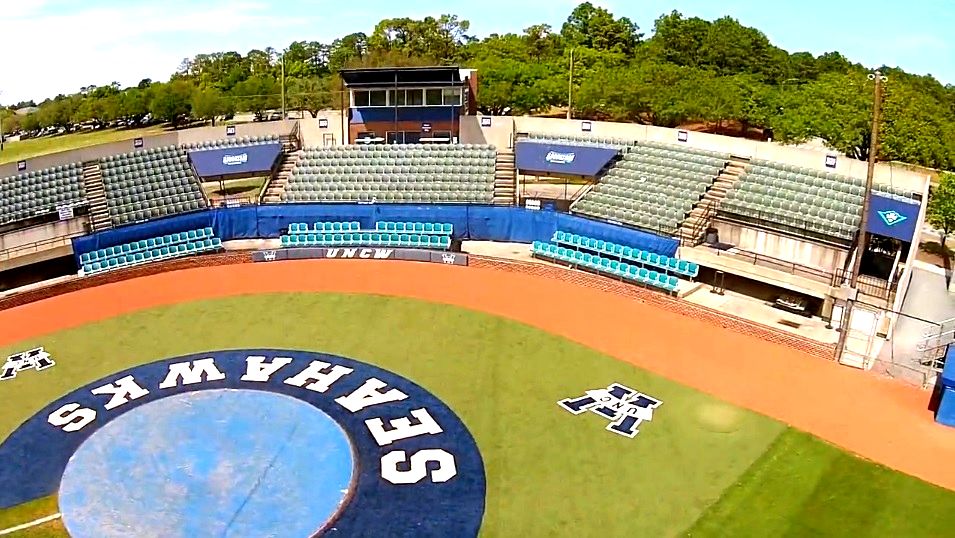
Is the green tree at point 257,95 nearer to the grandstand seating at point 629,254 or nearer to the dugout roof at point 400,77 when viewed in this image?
the dugout roof at point 400,77

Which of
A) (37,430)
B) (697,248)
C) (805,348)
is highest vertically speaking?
(697,248)

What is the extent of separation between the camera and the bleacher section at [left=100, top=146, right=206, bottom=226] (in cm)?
3844

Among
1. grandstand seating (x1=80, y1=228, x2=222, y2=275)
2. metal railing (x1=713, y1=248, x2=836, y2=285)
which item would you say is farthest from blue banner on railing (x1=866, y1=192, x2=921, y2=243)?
grandstand seating (x1=80, y1=228, x2=222, y2=275)

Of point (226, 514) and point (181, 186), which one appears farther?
point (181, 186)

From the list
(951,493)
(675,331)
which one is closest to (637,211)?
(675,331)

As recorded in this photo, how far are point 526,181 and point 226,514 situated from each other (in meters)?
37.6

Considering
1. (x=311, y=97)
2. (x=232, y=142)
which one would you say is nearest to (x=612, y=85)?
(x=311, y=97)

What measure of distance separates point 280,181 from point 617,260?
2247cm

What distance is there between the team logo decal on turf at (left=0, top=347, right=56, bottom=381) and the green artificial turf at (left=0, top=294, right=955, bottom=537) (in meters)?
0.51

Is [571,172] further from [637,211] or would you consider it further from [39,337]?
[39,337]

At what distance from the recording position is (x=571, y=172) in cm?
4075

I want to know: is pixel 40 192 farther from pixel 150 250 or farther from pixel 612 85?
pixel 612 85

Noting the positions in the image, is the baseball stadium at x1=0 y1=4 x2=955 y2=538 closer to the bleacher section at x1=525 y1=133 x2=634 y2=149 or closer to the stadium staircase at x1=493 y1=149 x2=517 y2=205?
the stadium staircase at x1=493 y1=149 x2=517 y2=205

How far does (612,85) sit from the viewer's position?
244 feet
